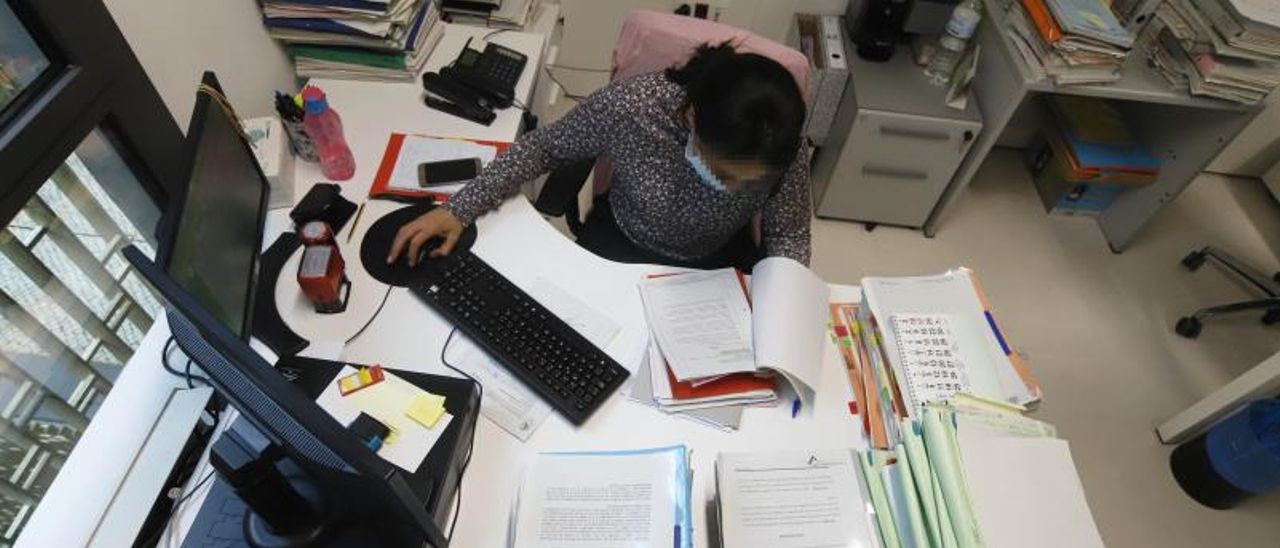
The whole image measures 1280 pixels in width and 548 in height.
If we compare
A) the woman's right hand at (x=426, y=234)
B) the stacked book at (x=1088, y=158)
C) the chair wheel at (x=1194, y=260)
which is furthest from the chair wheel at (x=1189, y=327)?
the woman's right hand at (x=426, y=234)

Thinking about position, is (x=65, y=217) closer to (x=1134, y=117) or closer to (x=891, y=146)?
(x=891, y=146)

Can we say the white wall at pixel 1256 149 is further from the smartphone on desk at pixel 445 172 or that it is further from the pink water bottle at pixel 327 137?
the pink water bottle at pixel 327 137

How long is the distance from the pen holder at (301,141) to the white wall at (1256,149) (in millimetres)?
3489

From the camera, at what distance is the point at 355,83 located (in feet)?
5.58

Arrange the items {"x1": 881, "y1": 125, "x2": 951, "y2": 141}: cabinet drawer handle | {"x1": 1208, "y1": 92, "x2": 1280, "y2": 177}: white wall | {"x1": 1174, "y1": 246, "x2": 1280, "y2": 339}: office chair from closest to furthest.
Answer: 1. {"x1": 881, "y1": 125, "x2": 951, "y2": 141}: cabinet drawer handle
2. {"x1": 1174, "y1": 246, "x2": 1280, "y2": 339}: office chair
3. {"x1": 1208, "y1": 92, "x2": 1280, "y2": 177}: white wall

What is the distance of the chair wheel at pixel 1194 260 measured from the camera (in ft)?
8.27

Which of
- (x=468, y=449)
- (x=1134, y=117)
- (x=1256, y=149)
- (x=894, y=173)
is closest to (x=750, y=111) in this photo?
(x=468, y=449)

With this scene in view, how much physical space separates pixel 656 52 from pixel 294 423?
1.15m

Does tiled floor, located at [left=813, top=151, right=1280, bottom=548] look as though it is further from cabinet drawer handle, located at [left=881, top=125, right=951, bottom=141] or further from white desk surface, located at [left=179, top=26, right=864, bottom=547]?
white desk surface, located at [left=179, top=26, right=864, bottom=547]

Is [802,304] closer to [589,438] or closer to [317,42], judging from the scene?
[589,438]

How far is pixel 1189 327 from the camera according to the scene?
2314 millimetres

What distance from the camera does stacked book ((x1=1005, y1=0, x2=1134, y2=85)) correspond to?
1949 mm

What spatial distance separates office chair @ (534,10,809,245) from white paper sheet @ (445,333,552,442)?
1.50 ft

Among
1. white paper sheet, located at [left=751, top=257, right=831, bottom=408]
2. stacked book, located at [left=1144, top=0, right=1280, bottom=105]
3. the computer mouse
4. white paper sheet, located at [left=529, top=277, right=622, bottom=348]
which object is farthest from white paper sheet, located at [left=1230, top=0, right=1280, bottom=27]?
the computer mouse
